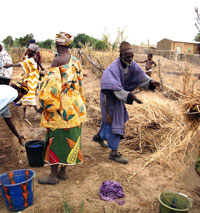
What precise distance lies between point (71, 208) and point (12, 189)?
2.04 feet

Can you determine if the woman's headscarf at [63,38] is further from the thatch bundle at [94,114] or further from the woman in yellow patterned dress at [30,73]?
the thatch bundle at [94,114]

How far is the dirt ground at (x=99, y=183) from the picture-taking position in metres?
2.71

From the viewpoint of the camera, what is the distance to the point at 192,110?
237 centimetres

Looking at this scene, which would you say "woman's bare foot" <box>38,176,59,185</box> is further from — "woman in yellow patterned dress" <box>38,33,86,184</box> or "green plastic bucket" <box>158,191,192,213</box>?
"green plastic bucket" <box>158,191,192,213</box>

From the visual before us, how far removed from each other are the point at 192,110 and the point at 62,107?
1388 mm

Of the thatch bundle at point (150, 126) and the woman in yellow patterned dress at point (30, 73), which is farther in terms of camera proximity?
the woman in yellow patterned dress at point (30, 73)

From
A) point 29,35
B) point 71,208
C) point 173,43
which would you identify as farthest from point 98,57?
point 29,35

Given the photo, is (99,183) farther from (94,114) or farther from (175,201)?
(94,114)

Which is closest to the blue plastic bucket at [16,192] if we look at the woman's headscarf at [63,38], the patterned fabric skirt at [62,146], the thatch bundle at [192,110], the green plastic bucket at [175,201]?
the patterned fabric skirt at [62,146]

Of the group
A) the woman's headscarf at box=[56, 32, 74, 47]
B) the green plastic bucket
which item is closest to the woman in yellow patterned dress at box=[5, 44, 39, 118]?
the woman's headscarf at box=[56, 32, 74, 47]

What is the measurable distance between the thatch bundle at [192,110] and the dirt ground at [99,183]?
0.79 meters

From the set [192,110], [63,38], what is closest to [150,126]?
[192,110]

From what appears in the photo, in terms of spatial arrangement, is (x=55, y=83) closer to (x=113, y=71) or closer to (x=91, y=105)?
(x=113, y=71)

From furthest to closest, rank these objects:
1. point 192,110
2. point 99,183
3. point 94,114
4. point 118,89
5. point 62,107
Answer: point 94,114 < point 118,89 < point 99,183 < point 62,107 < point 192,110
